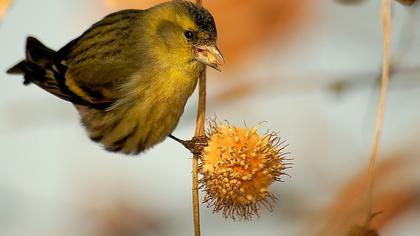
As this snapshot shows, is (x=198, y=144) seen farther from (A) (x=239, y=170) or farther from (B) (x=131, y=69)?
(B) (x=131, y=69)

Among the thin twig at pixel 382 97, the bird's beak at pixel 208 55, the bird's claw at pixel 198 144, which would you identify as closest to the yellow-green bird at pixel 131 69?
the bird's beak at pixel 208 55

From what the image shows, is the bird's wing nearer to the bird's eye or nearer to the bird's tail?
the bird's tail

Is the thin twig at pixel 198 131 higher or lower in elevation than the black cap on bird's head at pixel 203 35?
lower

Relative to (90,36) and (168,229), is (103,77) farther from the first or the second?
(168,229)

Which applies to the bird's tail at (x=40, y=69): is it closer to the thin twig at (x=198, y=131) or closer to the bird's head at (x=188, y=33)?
the bird's head at (x=188, y=33)

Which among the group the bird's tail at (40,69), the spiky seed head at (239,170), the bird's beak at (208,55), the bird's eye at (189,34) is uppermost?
the bird's tail at (40,69)

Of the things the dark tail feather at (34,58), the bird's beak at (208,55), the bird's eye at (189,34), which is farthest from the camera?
the dark tail feather at (34,58)

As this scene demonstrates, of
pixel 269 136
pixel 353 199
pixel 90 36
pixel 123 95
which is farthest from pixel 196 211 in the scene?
pixel 90 36

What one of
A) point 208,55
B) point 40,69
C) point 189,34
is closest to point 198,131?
point 208,55
